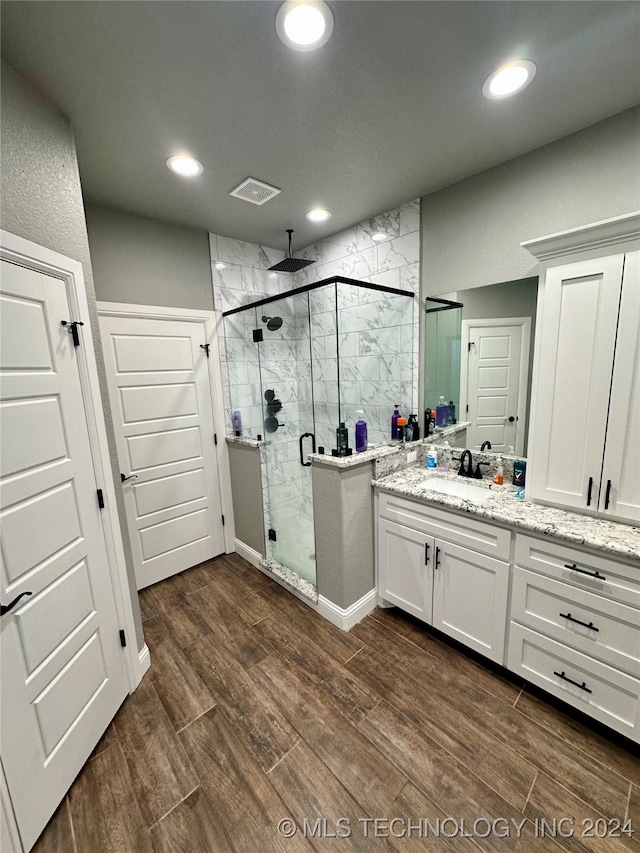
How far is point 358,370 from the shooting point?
268cm

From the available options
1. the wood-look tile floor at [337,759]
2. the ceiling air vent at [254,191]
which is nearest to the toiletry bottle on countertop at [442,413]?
the wood-look tile floor at [337,759]

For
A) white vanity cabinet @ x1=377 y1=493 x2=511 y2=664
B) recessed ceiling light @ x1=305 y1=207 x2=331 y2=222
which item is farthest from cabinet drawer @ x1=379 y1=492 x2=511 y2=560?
recessed ceiling light @ x1=305 y1=207 x2=331 y2=222

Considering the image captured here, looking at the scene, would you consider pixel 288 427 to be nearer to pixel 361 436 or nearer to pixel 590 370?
pixel 361 436

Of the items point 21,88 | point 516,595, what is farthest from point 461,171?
point 516,595

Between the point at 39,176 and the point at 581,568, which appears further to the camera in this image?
the point at 581,568

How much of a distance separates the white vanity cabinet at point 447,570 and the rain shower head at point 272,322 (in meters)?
1.72

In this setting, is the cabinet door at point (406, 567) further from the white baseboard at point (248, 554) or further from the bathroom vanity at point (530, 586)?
the white baseboard at point (248, 554)

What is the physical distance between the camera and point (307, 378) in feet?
9.72

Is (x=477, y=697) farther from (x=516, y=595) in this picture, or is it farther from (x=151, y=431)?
(x=151, y=431)

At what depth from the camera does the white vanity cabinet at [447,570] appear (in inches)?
71.3

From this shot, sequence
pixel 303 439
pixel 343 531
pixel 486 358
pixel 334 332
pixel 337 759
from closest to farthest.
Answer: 1. pixel 337 759
2. pixel 343 531
3. pixel 486 358
4. pixel 334 332
5. pixel 303 439

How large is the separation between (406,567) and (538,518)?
34.8 inches

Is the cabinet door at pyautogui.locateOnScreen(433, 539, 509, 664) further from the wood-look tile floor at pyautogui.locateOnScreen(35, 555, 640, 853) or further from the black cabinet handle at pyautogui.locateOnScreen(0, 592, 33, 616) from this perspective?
the black cabinet handle at pyautogui.locateOnScreen(0, 592, 33, 616)

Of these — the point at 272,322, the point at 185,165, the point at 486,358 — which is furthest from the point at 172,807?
the point at 185,165
